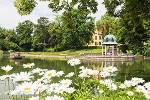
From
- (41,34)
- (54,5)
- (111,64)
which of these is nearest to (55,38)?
(41,34)

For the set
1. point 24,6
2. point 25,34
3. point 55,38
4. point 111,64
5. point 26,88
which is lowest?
point 111,64

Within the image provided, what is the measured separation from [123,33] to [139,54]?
5942mm

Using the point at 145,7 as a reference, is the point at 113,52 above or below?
below

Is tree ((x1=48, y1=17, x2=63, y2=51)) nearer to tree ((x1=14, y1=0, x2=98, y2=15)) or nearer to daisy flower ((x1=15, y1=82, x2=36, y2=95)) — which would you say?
tree ((x1=14, y1=0, x2=98, y2=15))

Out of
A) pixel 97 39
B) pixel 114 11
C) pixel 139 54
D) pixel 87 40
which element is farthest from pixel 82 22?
pixel 114 11

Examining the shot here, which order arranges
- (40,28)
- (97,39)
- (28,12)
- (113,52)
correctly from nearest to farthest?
1. (28,12)
2. (113,52)
3. (40,28)
4. (97,39)

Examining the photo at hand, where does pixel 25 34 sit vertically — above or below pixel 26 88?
above

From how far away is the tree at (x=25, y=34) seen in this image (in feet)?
255

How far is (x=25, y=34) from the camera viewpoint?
3150 inches

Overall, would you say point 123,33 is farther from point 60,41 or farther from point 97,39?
point 97,39

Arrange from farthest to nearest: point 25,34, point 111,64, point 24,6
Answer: point 25,34 → point 111,64 → point 24,6

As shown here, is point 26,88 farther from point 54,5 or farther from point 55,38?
point 55,38

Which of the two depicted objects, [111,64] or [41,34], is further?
[41,34]

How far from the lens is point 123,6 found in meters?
15.8
